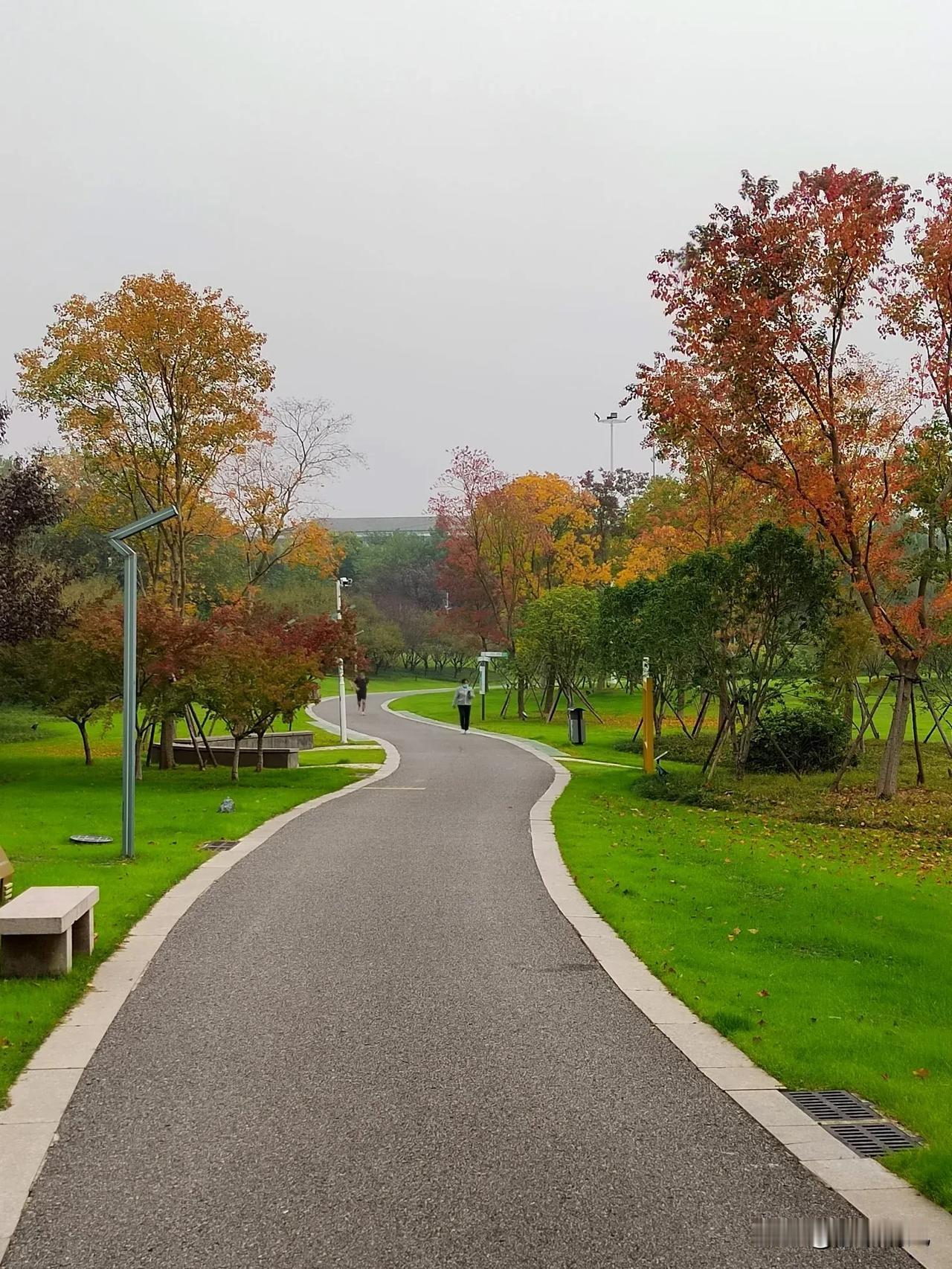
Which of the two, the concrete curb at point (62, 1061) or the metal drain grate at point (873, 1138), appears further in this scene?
the metal drain grate at point (873, 1138)

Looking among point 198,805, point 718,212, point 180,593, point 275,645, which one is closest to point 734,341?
point 718,212

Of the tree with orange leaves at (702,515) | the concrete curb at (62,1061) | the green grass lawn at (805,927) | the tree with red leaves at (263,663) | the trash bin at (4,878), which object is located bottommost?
the green grass lawn at (805,927)

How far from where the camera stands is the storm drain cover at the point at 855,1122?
12.8ft

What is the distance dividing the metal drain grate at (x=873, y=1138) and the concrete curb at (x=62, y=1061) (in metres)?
2.84

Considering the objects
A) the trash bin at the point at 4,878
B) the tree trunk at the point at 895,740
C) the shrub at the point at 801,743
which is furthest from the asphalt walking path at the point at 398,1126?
the shrub at the point at 801,743

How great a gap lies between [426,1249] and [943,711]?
75.7ft

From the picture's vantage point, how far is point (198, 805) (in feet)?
48.1

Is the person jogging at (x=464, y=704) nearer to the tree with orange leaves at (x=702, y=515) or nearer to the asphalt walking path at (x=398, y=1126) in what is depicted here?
the tree with orange leaves at (x=702, y=515)

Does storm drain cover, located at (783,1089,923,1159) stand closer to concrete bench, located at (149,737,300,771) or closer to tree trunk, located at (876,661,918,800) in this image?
tree trunk, located at (876,661,918,800)

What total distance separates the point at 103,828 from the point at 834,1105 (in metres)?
9.99

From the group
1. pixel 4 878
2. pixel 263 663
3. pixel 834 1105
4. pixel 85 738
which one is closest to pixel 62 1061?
pixel 834 1105

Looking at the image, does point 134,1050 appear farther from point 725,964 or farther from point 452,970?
point 725,964

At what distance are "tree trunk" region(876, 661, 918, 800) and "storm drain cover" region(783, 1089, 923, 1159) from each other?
12209 mm

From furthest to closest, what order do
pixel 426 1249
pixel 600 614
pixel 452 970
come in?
pixel 600 614, pixel 452 970, pixel 426 1249
